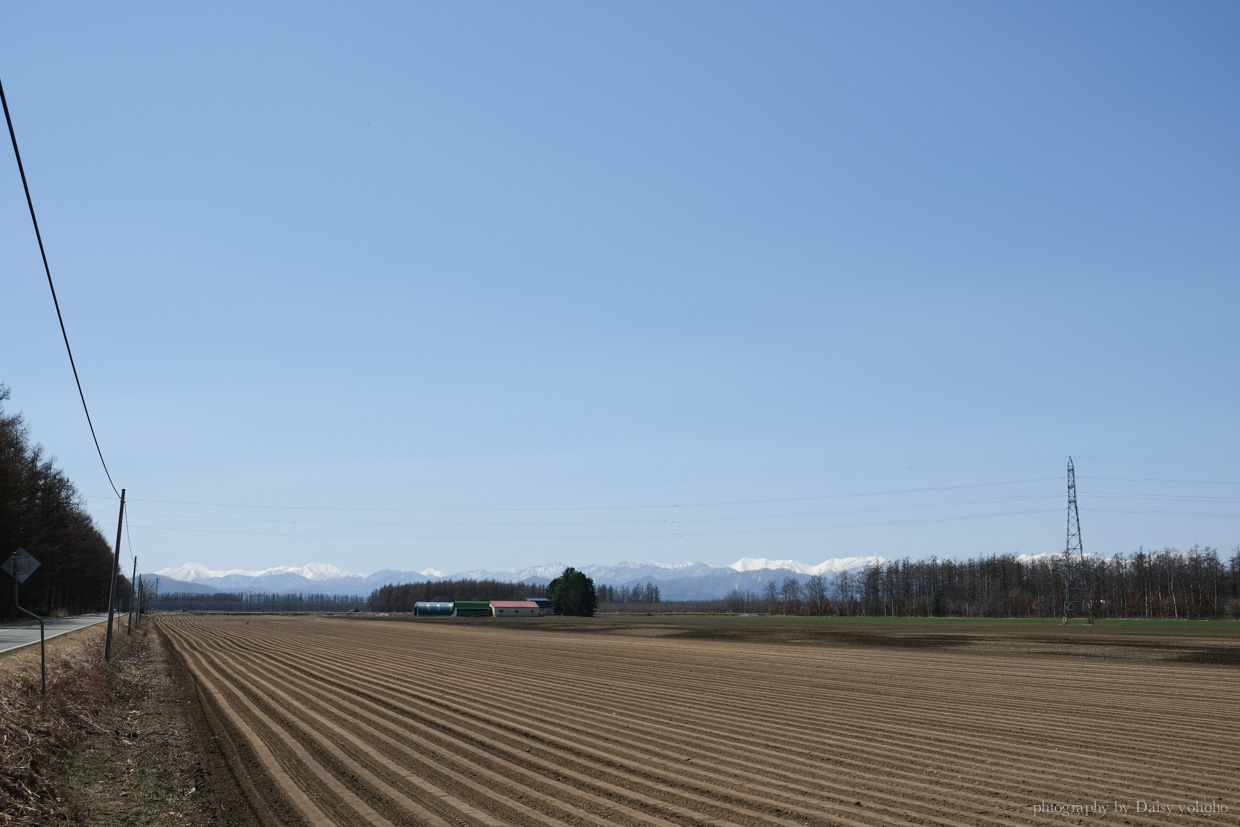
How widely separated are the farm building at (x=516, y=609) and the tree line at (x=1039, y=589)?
5228 cm

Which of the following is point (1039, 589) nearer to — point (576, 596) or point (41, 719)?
point (576, 596)

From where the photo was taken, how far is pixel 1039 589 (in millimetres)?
153375

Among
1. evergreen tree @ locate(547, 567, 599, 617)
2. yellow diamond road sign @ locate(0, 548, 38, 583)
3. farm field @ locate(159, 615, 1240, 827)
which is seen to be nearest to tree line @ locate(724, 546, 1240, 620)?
evergreen tree @ locate(547, 567, 599, 617)

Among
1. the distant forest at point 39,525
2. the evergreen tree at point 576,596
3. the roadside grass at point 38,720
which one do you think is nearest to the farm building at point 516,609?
the evergreen tree at point 576,596

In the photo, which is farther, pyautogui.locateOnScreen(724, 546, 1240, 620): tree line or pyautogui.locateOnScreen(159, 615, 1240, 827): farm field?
pyautogui.locateOnScreen(724, 546, 1240, 620): tree line

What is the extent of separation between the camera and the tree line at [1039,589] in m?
121

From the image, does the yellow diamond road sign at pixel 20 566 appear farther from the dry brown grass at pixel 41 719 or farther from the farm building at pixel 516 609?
the farm building at pixel 516 609

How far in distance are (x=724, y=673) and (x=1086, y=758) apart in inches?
722

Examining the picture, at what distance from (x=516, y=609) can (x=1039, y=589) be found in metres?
98.4

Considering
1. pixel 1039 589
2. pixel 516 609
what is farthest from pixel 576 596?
pixel 1039 589

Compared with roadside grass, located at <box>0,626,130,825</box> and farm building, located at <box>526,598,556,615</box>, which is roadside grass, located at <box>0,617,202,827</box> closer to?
roadside grass, located at <box>0,626,130,825</box>

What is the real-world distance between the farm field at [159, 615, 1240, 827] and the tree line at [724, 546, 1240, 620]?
331 feet

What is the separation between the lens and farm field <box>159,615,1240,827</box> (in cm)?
1132

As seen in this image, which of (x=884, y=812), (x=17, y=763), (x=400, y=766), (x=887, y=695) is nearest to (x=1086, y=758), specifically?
(x=884, y=812)
